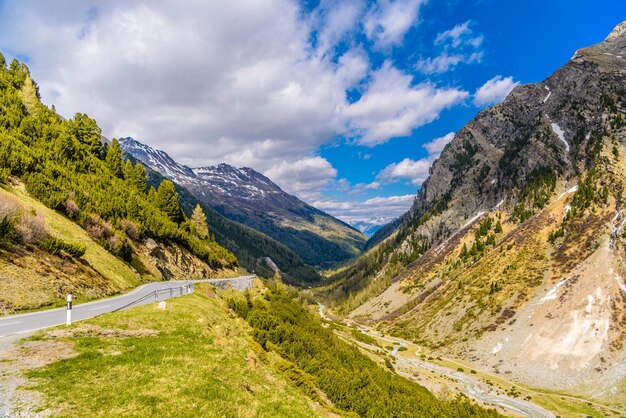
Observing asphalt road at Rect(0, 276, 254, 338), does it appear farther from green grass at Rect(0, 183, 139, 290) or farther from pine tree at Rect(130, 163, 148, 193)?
pine tree at Rect(130, 163, 148, 193)

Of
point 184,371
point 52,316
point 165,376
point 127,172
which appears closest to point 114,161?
A: point 127,172

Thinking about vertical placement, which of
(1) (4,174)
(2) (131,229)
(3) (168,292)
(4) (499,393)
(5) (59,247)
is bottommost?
(4) (499,393)

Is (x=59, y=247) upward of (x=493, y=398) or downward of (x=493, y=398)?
upward

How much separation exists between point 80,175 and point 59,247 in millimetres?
31332

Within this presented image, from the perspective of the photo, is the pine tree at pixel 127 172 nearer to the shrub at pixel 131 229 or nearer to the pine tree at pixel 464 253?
Answer: the shrub at pixel 131 229

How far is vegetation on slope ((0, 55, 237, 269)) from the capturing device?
4447cm

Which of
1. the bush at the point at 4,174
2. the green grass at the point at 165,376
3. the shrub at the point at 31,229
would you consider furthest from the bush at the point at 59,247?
the bush at the point at 4,174

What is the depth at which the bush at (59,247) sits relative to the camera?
29.1 metres

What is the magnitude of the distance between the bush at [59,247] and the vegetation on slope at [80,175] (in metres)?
13.3

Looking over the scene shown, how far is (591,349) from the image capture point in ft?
274

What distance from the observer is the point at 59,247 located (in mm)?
30281

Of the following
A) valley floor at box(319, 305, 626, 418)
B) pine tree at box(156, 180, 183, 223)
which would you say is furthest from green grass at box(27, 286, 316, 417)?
pine tree at box(156, 180, 183, 223)

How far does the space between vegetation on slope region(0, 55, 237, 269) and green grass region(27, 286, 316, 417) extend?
99.2 feet

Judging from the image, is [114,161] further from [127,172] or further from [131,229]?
[131,229]
